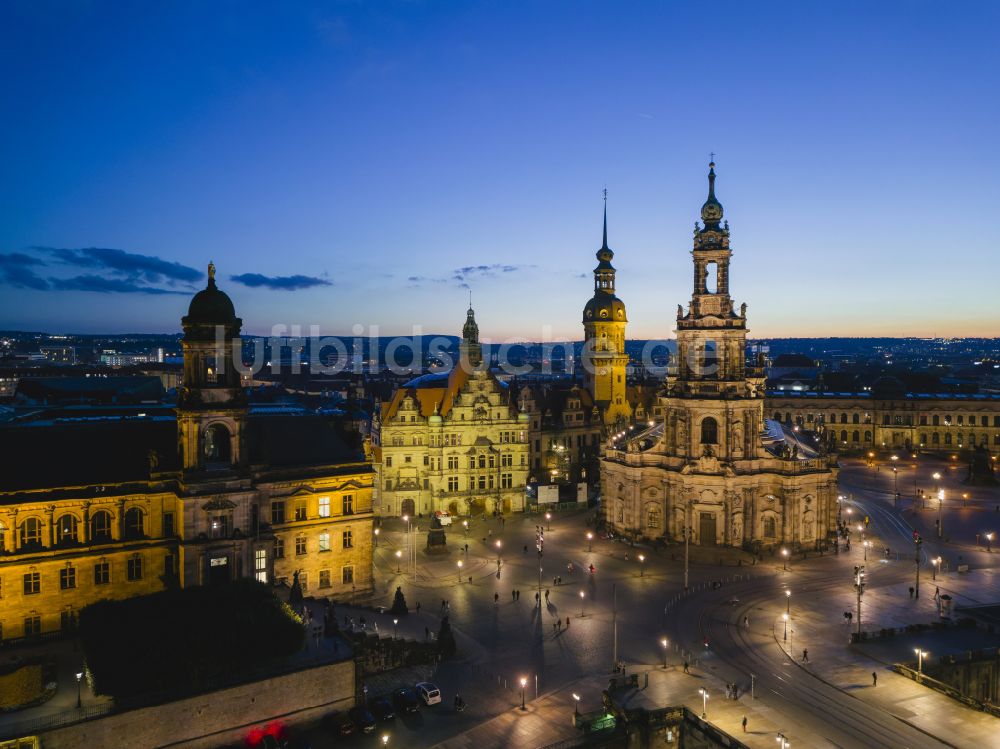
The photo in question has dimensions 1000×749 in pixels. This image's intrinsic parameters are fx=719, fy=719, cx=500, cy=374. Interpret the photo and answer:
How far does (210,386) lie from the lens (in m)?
50.3

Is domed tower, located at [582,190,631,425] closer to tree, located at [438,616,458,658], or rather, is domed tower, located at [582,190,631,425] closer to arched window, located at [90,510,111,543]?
tree, located at [438,616,458,658]

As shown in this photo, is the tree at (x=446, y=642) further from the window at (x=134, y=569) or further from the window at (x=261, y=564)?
the window at (x=134, y=569)

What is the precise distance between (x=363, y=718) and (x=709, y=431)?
47.3 meters

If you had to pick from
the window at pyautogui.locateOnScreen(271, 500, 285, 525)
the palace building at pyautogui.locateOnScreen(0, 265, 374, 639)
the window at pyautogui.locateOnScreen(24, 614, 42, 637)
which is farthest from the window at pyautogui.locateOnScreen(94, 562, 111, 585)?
the window at pyautogui.locateOnScreen(271, 500, 285, 525)

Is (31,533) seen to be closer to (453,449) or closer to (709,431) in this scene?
(453,449)

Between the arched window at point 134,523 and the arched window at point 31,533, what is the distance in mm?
5044

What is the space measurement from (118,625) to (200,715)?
23.3ft

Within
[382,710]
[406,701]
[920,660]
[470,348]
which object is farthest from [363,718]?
[470,348]

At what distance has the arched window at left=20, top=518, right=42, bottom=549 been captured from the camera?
46000 millimetres

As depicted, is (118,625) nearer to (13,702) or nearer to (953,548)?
(13,702)

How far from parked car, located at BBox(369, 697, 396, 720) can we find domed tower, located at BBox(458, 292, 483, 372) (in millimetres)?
53634

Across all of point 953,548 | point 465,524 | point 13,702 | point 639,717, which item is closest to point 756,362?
point 953,548

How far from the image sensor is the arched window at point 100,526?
48.4 metres

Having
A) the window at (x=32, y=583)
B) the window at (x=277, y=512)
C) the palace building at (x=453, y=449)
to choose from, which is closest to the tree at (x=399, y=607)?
the window at (x=277, y=512)
